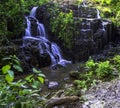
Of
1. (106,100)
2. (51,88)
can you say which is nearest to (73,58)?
(51,88)

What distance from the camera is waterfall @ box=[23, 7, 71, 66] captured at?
14.5m

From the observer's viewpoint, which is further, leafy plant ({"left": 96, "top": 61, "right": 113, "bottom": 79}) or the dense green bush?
the dense green bush

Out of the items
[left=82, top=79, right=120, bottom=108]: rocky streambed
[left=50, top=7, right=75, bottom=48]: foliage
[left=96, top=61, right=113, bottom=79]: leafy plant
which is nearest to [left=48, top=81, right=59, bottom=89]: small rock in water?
[left=96, top=61, right=113, bottom=79]: leafy plant

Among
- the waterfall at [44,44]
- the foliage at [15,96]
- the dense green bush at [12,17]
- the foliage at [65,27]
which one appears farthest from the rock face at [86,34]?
the foliage at [15,96]

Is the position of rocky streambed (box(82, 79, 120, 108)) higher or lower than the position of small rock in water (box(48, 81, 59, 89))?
higher

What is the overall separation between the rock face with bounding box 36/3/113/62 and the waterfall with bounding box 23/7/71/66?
0.49 meters

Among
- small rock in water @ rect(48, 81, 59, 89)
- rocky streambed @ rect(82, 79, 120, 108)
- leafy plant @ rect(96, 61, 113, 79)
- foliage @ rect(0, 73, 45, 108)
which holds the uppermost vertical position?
foliage @ rect(0, 73, 45, 108)

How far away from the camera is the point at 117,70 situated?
9.13 meters

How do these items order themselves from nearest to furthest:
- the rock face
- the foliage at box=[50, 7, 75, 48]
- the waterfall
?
the waterfall < the foliage at box=[50, 7, 75, 48] < the rock face

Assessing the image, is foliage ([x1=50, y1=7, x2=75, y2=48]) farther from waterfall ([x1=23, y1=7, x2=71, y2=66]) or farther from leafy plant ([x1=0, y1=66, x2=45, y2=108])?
leafy plant ([x1=0, y1=66, x2=45, y2=108])

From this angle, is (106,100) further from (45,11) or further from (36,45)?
(45,11)

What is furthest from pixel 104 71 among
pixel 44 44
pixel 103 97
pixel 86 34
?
pixel 86 34

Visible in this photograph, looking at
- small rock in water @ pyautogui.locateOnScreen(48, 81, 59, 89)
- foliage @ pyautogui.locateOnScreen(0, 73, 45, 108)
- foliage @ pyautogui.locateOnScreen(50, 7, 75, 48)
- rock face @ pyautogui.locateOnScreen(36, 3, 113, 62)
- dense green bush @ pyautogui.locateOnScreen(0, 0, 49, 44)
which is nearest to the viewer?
foliage @ pyautogui.locateOnScreen(0, 73, 45, 108)

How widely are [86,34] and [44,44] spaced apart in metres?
2.75
